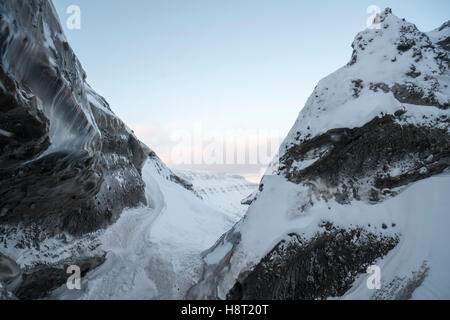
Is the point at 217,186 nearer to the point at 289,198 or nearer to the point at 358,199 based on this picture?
the point at 289,198

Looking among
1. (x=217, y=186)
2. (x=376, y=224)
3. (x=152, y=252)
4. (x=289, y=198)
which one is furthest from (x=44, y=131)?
(x=217, y=186)

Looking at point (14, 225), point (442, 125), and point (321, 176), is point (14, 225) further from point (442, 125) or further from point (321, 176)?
point (442, 125)

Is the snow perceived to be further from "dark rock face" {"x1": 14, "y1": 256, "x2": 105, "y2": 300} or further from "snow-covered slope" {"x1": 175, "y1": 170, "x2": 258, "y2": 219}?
"snow-covered slope" {"x1": 175, "y1": 170, "x2": 258, "y2": 219}

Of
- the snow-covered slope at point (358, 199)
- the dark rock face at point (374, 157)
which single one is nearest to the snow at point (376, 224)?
the snow-covered slope at point (358, 199)

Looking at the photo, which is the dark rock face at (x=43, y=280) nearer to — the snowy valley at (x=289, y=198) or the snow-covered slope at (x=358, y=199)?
the snowy valley at (x=289, y=198)
